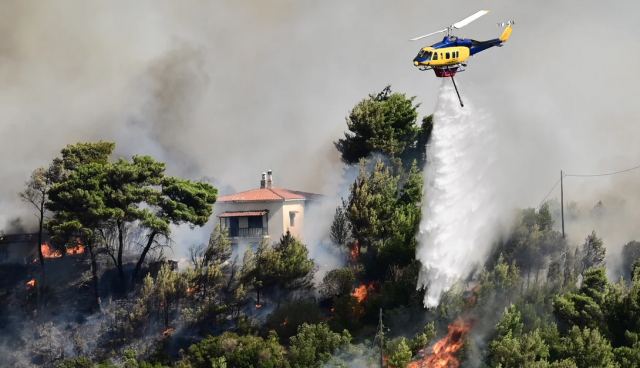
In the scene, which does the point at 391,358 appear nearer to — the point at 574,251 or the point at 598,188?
the point at 574,251

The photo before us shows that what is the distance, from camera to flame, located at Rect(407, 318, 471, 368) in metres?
47.6

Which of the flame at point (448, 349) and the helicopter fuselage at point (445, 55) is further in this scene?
the helicopter fuselage at point (445, 55)

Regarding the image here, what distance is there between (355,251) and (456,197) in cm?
799

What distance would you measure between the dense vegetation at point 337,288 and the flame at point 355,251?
14cm

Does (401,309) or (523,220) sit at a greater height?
(523,220)

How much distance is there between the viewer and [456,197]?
5547 centimetres

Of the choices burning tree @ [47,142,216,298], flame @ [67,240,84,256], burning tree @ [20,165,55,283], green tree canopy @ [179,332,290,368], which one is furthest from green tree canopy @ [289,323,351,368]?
burning tree @ [20,165,55,283]

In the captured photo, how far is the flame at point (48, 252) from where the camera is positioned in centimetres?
6425

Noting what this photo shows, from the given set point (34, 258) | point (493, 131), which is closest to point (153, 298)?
point (34, 258)

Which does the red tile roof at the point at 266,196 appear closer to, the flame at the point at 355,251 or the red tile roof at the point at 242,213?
the red tile roof at the point at 242,213

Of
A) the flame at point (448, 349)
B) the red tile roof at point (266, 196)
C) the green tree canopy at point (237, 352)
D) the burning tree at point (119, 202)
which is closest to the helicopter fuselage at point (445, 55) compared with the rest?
the flame at point (448, 349)

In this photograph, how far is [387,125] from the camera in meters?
68.2

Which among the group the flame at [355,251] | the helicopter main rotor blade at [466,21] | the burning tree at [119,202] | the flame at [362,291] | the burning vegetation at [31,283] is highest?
the helicopter main rotor blade at [466,21]

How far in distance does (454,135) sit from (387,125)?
11758mm
